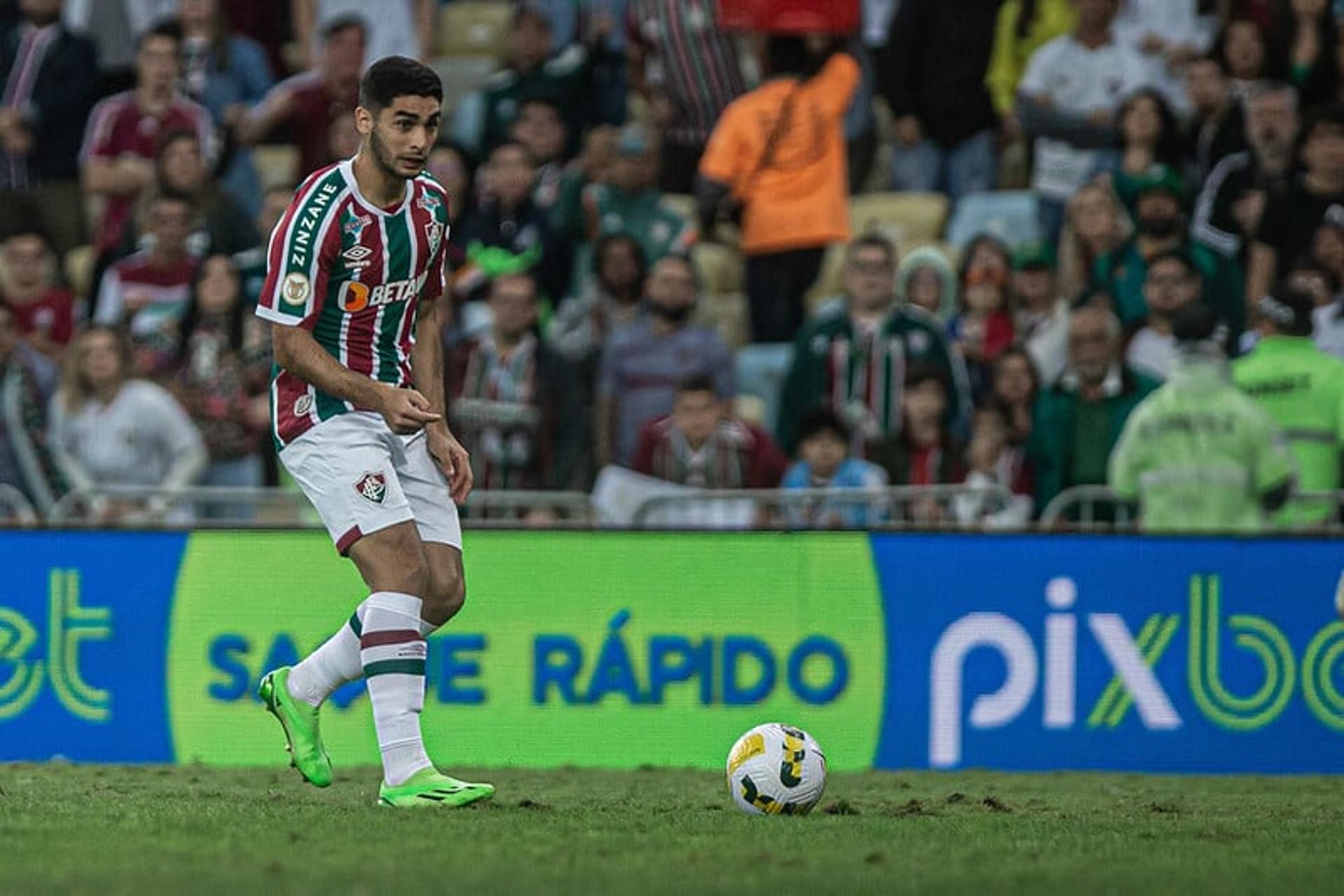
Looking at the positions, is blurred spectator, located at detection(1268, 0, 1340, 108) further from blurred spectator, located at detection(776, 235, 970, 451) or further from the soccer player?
the soccer player

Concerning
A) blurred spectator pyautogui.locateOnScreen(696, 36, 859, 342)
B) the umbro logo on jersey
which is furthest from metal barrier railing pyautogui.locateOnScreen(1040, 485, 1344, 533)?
the umbro logo on jersey

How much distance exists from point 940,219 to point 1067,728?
573 centimetres

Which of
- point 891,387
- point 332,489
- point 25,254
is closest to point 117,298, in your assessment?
point 25,254

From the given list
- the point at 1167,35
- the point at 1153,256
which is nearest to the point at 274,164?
the point at 1167,35

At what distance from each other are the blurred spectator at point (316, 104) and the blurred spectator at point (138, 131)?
434mm

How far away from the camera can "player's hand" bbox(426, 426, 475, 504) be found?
9.15 meters

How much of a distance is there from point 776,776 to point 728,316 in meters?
8.36

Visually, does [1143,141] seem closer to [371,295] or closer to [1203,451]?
[1203,451]

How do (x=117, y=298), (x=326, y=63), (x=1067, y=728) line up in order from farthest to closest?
Result: 1. (x=326, y=63)
2. (x=117, y=298)
3. (x=1067, y=728)

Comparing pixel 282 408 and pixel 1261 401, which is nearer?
pixel 282 408

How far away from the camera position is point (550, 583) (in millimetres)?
12375

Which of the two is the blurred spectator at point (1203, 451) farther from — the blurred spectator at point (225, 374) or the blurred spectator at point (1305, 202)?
the blurred spectator at point (225, 374)

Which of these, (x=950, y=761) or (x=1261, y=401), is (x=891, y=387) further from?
(x=950, y=761)

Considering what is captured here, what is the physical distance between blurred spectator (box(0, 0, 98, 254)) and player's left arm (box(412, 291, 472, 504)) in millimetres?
9302
